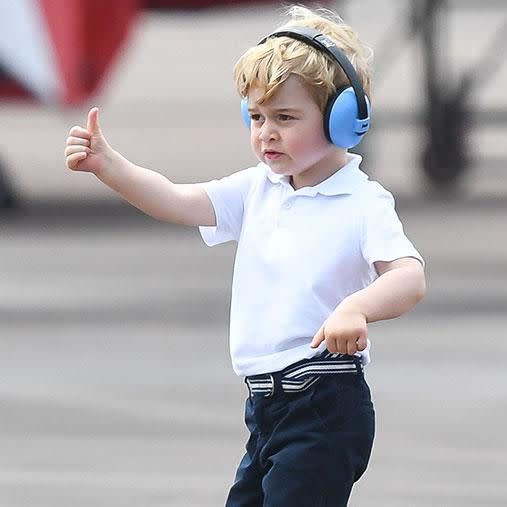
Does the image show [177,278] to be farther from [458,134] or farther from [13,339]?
[458,134]

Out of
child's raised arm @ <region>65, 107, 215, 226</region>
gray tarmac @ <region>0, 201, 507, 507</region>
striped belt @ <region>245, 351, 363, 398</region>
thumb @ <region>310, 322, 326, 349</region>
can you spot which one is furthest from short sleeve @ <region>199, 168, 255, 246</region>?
gray tarmac @ <region>0, 201, 507, 507</region>

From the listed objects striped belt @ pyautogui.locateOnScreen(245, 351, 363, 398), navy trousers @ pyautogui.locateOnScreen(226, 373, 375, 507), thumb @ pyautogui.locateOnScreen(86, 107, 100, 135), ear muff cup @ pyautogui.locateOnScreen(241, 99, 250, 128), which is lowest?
navy trousers @ pyautogui.locateOnScreen(226, 373, 375, 507)

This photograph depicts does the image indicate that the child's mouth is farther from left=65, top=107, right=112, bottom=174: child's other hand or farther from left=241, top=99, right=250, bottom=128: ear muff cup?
left=65, top=107, right=112, bottom=174: child's other hand

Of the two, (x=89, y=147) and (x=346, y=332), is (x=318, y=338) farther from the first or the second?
(x=89, y=147)

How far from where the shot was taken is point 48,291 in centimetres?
1108

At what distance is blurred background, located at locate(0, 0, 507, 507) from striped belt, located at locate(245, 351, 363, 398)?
2285 mm

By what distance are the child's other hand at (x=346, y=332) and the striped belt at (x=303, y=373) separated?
0.26 m

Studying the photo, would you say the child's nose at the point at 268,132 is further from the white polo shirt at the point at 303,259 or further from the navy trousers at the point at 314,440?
the navy trousers at the point at 314,440

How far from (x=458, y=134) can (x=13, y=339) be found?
9508mm

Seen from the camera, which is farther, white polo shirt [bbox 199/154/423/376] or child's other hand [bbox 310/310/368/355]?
white polo shirt [bbox 199/154/423/376]

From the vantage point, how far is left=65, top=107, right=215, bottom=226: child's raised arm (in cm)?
383

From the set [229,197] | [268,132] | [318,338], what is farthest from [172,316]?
[318,338]

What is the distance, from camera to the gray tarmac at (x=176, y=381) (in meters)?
6.36

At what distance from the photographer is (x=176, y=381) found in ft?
26.9
